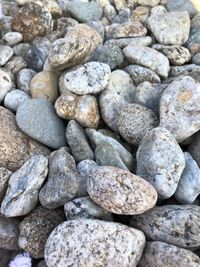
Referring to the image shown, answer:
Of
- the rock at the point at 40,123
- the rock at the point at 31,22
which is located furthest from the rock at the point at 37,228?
the rock at the point at 31,22

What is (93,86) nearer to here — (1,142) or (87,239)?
(1,142)

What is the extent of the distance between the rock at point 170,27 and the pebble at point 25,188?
36.4 inches

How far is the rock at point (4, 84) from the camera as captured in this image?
163 centimetres

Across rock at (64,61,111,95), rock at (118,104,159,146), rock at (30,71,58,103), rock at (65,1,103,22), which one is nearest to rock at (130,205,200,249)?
rock at (118,104,159,146)

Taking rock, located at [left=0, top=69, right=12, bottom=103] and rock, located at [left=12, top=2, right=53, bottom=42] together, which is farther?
rock, located at [left=12, top=2, right=53, bottom=42]

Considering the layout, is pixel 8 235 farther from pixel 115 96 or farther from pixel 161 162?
pixel 115 96

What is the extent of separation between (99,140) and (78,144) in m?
0.09

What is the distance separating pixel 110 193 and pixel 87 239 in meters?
0.15

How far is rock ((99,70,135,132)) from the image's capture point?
5.09ft

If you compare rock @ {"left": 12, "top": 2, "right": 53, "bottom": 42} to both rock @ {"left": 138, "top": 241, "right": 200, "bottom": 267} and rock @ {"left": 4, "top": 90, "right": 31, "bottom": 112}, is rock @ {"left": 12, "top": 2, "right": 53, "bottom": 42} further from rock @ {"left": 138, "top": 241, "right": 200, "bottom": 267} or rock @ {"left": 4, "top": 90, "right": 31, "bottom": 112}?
rock @ {"left": 138, "top": 241, "right": 200, "bottom": 267}

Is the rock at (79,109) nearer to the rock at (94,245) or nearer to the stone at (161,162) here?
the stone at (161,162)

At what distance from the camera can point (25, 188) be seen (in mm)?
1286

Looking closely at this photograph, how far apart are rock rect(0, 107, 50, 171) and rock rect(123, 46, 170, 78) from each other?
22.7 inches

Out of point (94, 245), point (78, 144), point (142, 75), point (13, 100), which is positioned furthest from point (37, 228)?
point (142, 75)
